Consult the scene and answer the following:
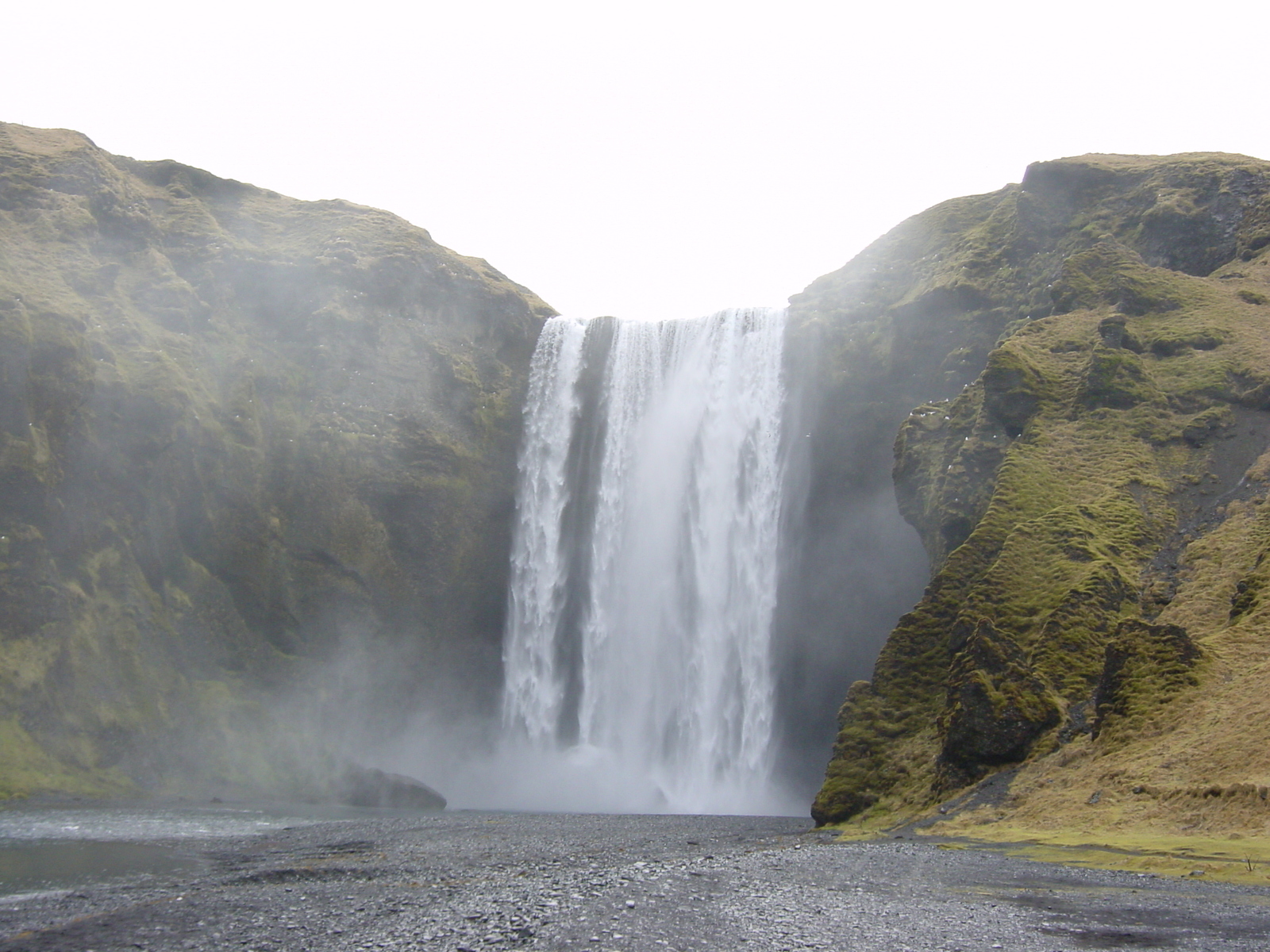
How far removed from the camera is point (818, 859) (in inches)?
623

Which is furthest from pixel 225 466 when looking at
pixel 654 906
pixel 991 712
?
pixel 654 906

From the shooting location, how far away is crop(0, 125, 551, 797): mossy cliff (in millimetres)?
37844

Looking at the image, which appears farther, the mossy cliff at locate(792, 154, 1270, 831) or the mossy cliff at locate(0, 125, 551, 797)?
the mossy cliff at locate(0, 125, 551, 797)

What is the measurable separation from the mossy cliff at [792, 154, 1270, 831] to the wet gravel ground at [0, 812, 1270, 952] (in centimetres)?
427

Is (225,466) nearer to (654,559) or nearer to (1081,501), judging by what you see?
(654,559)

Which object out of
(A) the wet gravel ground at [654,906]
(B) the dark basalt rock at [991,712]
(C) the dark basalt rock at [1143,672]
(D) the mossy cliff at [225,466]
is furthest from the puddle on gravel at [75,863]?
(C) the dark basalt rock at [1143,672]

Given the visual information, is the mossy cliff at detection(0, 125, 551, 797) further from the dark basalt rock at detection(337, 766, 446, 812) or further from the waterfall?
the dark basalt rock at detection(337, 766, 446, 812)

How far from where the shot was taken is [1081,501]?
91.1 ft

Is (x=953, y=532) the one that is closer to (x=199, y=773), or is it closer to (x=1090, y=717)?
(x=1090, y=717)

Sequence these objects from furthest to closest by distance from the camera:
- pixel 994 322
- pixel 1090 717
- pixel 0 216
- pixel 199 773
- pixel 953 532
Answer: pixel 0 216
pixel 994 322
pixel 199 773
pixel 953 532
pixel 1090 717

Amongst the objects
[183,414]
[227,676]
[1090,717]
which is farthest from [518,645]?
[1090,717]

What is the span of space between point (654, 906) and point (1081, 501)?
21487 mm

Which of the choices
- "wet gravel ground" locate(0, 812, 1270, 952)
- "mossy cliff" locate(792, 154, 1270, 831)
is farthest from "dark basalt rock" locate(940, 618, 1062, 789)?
"wet gravel ground" locate(0, 812, 1270, 952)

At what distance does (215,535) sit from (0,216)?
19.1 metres
